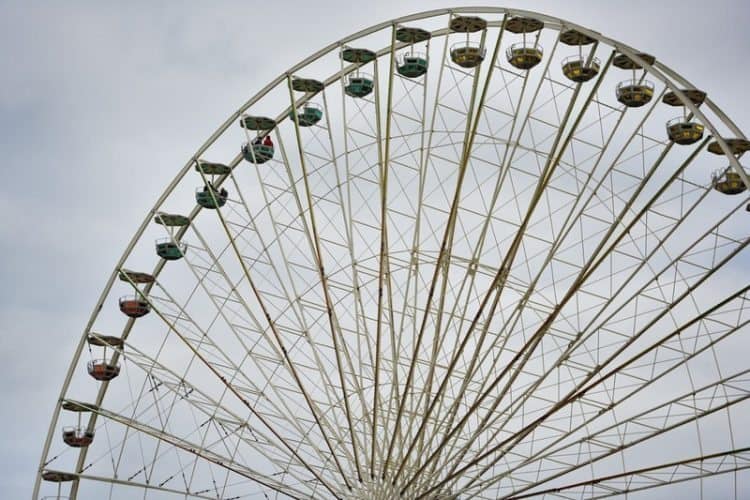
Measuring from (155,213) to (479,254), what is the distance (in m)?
12.8

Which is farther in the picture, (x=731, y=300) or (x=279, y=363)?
(x=279, y=363)

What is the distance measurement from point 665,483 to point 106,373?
2142 cm

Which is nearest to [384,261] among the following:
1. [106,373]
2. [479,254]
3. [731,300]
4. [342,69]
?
[479,254]

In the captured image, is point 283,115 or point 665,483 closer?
point 665,483

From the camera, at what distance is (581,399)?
50781mm

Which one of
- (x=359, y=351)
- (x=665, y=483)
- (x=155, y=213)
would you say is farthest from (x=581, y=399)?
(x=155, y=213)

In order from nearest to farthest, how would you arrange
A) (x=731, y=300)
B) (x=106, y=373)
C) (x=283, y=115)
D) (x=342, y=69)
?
(x=731, y=300) < (x=342, y=69) < (x=283, y=115) < (x=106, y=373)

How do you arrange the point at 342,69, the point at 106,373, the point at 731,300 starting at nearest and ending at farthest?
the point at 731,300 → the point at 342,69 → the point at 106,373

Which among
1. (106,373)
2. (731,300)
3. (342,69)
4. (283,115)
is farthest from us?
(106,373)

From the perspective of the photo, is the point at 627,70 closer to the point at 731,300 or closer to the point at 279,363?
the point at 731,300

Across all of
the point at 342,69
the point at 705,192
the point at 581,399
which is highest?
A: the point at 342,69

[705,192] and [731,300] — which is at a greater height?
[705,192]

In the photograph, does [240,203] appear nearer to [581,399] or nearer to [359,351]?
[359,351]

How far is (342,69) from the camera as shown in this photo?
49938 mm
